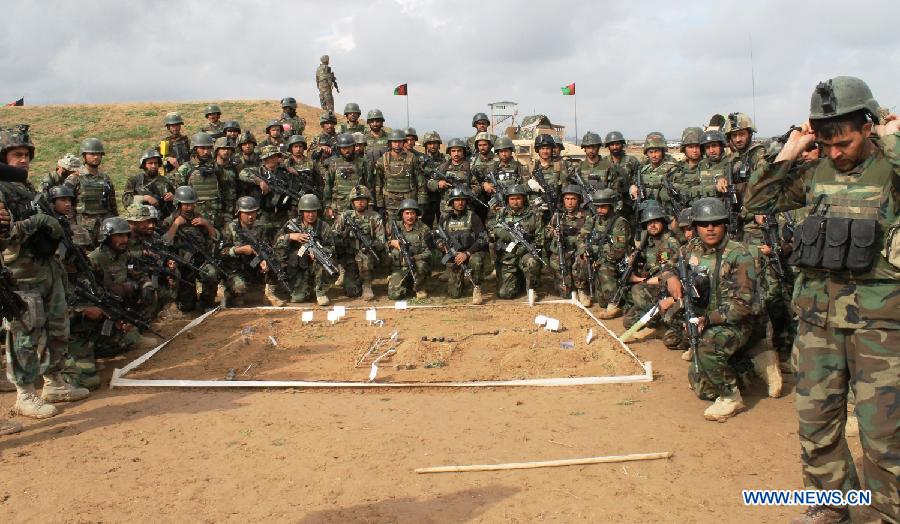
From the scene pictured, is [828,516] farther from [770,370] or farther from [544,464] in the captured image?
[770,370]

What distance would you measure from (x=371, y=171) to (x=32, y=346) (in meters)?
6.85

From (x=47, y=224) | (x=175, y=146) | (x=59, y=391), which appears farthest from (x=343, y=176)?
(x=59, y=391)

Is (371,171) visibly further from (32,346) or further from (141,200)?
(32,346)

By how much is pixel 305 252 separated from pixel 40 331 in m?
4.54

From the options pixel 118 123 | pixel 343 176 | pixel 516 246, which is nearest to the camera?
pixel 516 246

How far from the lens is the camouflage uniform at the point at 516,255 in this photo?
10.4m

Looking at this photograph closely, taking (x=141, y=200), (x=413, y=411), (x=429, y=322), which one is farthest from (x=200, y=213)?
(x=413, y=411)

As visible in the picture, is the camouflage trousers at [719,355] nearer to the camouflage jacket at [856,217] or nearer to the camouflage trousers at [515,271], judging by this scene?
the camouflage jacket at [856,217]

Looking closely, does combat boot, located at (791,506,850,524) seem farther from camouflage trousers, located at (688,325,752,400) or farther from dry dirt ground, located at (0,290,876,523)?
camouflage trousers, located at (688,325,752,400)

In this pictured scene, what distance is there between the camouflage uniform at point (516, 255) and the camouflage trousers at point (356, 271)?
2038 mm

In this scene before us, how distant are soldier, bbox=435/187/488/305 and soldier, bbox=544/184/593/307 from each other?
1.10 metres

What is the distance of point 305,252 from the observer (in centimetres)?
1041

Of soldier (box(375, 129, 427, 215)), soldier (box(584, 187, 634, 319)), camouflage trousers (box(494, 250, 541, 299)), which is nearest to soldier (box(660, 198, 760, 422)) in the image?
soldier (box(584, 187, 634, 319))

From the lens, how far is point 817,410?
12.5 feet
